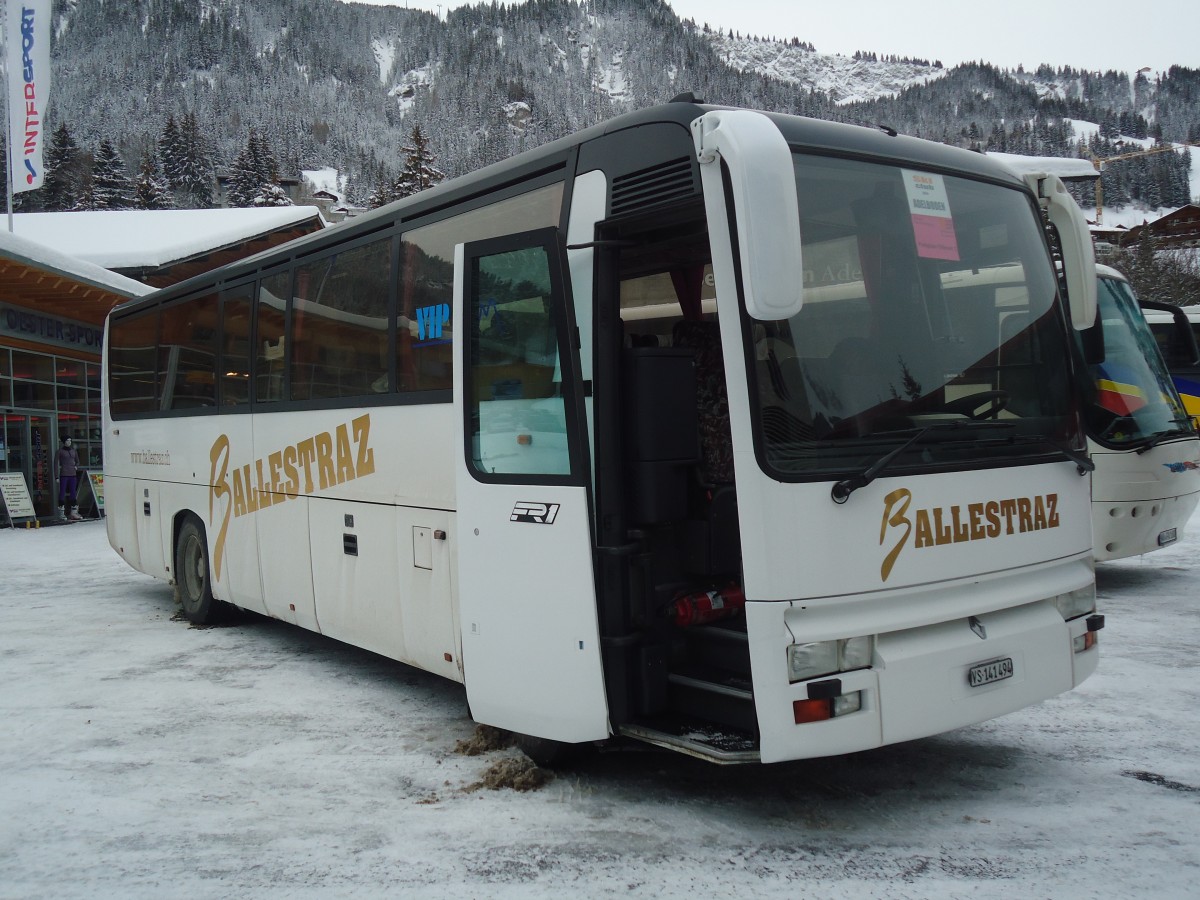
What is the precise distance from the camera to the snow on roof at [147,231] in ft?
93.9

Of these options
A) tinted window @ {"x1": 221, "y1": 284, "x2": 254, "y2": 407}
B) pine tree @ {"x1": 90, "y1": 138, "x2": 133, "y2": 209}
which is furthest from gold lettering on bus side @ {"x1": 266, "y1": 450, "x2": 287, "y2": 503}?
pine tree @ {"x1": 90, "y1": 138, "x2": 133, "y2": 209}

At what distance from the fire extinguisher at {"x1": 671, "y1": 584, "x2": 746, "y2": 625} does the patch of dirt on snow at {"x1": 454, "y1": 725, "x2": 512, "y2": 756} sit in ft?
4.96

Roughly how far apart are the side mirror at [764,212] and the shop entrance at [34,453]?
20589 millimetres

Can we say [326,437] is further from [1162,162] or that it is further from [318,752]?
[1162,162]

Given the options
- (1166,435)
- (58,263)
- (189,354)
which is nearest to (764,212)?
(189,354)

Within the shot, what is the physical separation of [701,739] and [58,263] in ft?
55.4

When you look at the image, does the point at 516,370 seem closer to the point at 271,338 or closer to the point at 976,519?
the point at 976,519

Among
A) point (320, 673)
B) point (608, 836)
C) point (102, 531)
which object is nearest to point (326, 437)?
point (320, 673)

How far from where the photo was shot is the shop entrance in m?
20.7

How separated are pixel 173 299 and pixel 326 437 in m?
3.74

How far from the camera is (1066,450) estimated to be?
15.7ft

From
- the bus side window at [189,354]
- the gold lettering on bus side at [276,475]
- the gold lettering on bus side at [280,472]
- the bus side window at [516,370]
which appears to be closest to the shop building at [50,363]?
the bus side window at [189,354]

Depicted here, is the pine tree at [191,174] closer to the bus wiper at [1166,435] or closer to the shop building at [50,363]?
the shop building at [50,363]

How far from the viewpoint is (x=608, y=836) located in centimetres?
430
